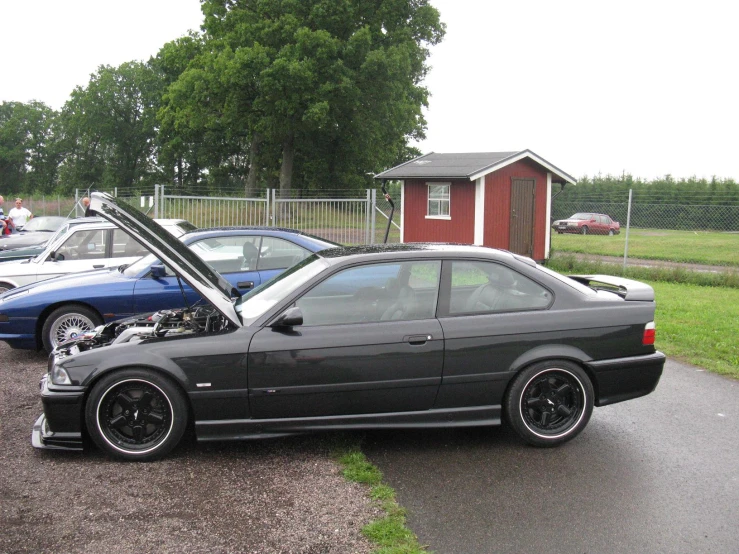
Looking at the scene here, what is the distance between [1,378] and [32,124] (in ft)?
261

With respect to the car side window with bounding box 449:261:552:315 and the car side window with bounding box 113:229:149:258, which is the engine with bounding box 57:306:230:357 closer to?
the car side window with bounding box 449:261:552:315

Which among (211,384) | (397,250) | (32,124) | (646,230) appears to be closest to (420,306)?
(397,250)

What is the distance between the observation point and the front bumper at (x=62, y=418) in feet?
15.0

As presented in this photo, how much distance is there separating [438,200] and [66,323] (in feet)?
49.9

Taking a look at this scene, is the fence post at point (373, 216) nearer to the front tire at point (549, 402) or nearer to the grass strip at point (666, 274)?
the grass strip at point (666, 274)

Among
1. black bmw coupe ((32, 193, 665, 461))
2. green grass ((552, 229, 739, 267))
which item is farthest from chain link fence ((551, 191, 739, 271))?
black bmw coupe ((32, 193, 665, 461))

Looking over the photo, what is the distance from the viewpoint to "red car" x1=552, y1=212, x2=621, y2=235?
35688 millimetres

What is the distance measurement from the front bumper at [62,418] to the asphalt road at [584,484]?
203cm

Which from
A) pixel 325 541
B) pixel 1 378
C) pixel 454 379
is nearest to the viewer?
pixel 325 541

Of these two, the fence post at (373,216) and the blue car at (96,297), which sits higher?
the fence post at (373,216)

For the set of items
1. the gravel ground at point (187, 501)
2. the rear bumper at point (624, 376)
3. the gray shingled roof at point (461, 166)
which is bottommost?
the gravel ground at point (187, 501)

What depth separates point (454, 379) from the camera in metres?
4.80

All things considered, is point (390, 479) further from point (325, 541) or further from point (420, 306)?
point (420, 306)

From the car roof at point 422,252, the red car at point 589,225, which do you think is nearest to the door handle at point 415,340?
the car roof at point 422,252
